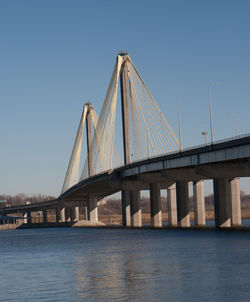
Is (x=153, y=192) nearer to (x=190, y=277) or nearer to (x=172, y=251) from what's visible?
(x=172, y=251)

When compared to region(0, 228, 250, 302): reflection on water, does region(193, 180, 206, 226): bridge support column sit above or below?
above

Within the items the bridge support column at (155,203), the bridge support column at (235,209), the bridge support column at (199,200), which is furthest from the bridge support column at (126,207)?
the bridge support column at (235,209)

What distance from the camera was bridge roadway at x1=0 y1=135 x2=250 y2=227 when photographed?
74.7 meters

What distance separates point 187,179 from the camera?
92.9 metres

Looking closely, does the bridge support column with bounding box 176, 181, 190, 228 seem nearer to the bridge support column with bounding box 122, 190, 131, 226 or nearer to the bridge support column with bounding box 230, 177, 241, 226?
the bridge support column with bounding box 230, 177, 241, 226

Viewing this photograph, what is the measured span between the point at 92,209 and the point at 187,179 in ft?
226

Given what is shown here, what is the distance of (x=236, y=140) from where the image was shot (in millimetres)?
68125

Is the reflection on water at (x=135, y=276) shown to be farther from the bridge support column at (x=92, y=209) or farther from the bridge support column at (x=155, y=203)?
the bridge support column at (x=92, y=209)

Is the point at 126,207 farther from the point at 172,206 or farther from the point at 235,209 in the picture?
the point at 235,209

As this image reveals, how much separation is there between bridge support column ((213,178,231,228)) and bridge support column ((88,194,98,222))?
244 feet

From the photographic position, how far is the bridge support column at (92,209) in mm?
157750

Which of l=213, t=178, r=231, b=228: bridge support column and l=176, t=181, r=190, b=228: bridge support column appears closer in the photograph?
l=213, t=178, r=231, b=228: bridge support column

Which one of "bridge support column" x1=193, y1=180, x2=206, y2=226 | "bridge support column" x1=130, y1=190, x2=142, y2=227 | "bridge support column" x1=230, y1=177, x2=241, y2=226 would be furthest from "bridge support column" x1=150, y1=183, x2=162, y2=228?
"bridge support column" x1=230, y1=177, x2=241, y2=226

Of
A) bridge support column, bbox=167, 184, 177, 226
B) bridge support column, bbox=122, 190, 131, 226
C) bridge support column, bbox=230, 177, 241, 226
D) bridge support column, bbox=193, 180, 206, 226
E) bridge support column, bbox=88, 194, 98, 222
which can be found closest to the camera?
bridge support column, bbox=230, 177, 241, 226
